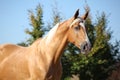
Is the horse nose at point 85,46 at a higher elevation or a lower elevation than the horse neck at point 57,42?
lower

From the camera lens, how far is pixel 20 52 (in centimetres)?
591

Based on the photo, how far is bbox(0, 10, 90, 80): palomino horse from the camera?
5.10 metres

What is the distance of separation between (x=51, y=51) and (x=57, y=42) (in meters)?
0.21

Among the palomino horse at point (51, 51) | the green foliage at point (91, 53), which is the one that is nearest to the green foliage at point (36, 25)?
the green foliage at point (91, 53)

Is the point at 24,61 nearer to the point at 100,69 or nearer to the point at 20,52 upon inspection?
the point at 20,52

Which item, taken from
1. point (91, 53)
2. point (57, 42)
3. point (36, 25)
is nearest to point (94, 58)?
point (91, 53)

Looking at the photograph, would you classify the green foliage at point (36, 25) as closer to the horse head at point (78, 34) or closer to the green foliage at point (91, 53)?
the green foliage at point (91, 53)

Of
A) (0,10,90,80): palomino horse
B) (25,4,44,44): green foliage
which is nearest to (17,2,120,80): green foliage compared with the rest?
(25,4,44,44): green foliage

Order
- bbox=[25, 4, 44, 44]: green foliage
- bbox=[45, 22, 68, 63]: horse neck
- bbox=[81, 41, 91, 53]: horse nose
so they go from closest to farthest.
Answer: bbox=[81, 41, 91, 53]: horse nose, bbox=[45, 22, 68, 63]: horse neck, bbox=[25, 4, 44, 44]: green foliage

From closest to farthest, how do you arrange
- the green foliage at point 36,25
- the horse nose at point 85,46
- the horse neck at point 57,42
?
1. the horse nose at point 85,46
2. the horse neck at point 57,42
3. the green foliage at point 36,25

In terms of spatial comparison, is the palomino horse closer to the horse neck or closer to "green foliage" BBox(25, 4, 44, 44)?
the horse neck

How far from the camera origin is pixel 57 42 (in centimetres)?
530

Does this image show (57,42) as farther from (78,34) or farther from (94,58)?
(94,58)

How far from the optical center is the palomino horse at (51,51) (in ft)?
16.7
